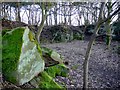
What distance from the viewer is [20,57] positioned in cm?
294

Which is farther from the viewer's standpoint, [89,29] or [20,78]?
[89,29]

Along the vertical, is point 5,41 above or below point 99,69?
above

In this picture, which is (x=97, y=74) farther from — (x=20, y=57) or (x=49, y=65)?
(x=20, y=57)

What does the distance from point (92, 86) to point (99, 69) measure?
1455 millimetres

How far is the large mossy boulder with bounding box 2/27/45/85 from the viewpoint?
9.29ft

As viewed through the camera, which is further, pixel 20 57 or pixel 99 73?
pixel 99 73

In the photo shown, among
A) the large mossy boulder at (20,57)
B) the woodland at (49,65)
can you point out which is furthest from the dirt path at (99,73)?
the large mossy boulder at (20,57)

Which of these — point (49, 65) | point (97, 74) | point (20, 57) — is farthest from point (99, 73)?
point (20, 57)

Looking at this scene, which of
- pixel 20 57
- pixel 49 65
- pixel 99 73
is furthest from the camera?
pixel 99 73

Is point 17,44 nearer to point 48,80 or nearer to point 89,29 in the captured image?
point 48,80

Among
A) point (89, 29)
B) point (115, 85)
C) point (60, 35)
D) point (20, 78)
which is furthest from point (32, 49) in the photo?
point (89, 29)

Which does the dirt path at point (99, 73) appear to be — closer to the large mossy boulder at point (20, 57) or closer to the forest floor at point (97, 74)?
the forest floor at point (97, 74)

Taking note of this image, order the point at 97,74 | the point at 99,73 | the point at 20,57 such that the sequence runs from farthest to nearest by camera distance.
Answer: the point at 99,73, the point at 97,74, the point at 20,57

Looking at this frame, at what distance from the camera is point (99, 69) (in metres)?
5.82
